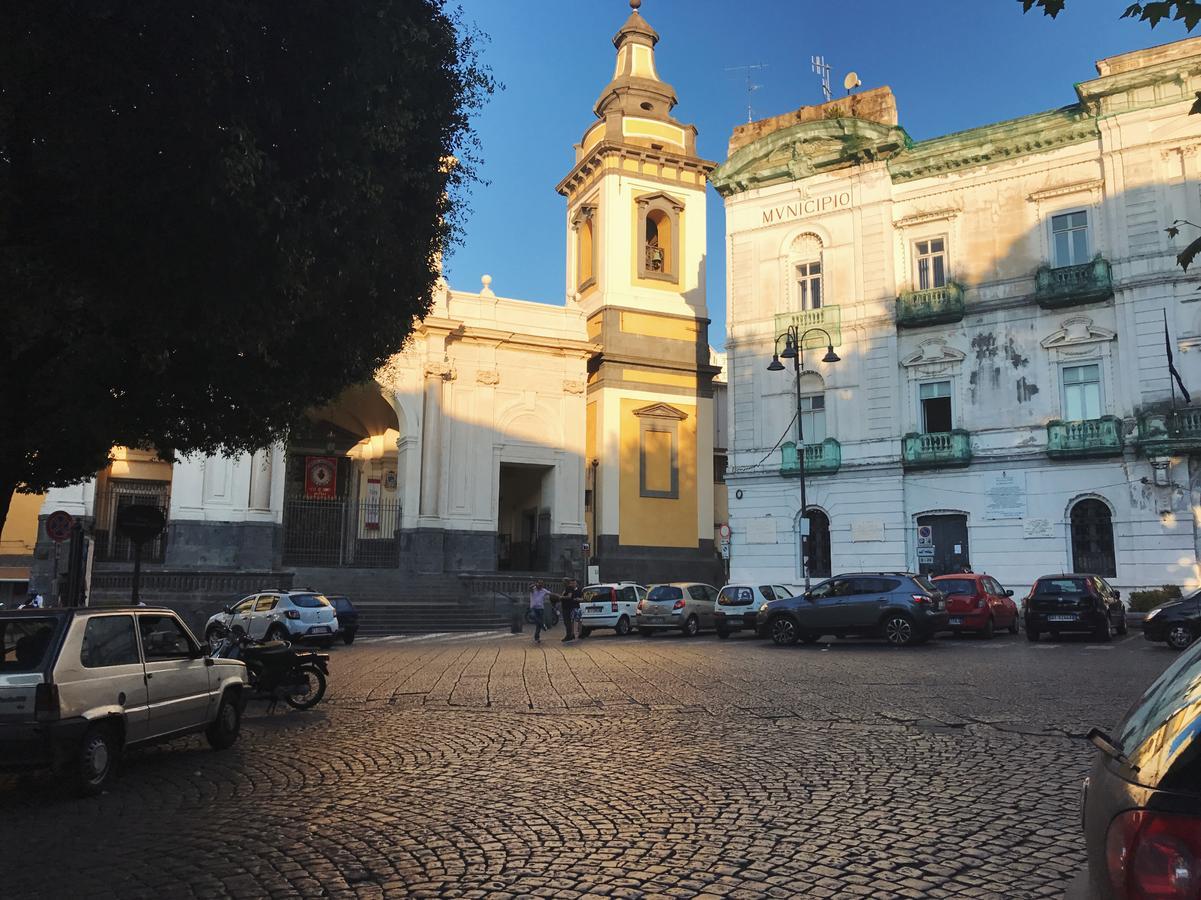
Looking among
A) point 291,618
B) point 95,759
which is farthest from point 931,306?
point 95,759

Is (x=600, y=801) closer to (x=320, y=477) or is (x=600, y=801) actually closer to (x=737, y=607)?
(x=737, y=607)

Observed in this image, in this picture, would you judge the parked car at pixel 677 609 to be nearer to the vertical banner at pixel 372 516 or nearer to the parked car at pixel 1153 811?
the vertical banner at pixel 372 516

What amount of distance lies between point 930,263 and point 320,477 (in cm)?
2502

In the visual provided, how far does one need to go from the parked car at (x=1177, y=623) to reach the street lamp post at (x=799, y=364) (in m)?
8.27

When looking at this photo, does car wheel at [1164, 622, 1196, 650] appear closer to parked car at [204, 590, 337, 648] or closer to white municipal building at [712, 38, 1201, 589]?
white municipal building at [712, 38, 1201, 589]

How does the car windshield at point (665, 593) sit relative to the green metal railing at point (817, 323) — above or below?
below

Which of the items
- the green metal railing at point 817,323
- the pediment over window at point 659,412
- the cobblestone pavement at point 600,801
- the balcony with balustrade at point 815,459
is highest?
Result: the green metal railing at point 817,323

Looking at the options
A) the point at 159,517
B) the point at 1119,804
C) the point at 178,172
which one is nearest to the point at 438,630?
the point at 159,517

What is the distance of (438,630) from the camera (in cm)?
2988

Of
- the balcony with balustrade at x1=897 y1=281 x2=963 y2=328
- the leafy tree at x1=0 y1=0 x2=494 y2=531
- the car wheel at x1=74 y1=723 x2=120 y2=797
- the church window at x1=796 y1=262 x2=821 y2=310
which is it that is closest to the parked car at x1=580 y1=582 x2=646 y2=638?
the church window at x1=796 y1=262 x2=821 y2=310

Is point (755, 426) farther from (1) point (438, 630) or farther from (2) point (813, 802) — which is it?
(2) point (813, 802)

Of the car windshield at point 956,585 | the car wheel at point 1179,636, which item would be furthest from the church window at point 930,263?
the car wheel at point 1179,636

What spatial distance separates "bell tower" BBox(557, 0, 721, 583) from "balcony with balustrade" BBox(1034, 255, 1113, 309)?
16.3 m

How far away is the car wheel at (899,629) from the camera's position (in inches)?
792
